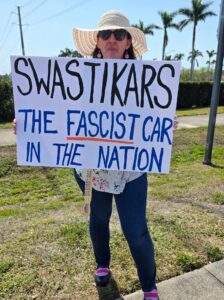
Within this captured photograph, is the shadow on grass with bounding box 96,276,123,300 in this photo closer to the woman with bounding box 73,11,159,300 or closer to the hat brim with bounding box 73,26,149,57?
the woman with bounding box 73,11,159,300

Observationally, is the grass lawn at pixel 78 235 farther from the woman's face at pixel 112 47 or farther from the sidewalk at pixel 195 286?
the woman's face at pixel 112 47

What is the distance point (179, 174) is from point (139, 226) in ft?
11.2

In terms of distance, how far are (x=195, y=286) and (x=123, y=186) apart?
976 millimetres

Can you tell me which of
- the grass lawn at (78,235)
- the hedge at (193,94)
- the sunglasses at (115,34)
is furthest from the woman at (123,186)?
the hedge at (193,94)

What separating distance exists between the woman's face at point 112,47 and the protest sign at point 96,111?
7cm

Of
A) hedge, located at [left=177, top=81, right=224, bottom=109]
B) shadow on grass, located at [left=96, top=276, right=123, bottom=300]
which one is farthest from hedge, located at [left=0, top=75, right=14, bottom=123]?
shadow on grass, located at [left=96, top=276, right=123, bottom=300]

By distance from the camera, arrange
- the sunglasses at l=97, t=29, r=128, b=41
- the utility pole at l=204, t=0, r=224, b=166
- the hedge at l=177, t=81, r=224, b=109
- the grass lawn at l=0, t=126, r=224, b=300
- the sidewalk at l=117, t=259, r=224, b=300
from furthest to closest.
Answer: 1. the hedge at l=177, t=81, r=224, b=109
2. the utility pole at l=204, t=0, r=224, b=166
3. the grass lawn at l=0, t=126, r=224, b=300
4. the sidewalk at l=117, t=259, r=224, b=300
5. the sunglasses at l=97, t=29, r=128, b=41

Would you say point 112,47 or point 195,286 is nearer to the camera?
point 112,47

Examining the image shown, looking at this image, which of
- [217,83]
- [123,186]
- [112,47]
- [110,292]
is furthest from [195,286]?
[217,83]

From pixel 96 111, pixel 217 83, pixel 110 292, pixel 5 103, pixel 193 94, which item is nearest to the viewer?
pixel 96 111

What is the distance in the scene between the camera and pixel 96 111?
7.25 feet

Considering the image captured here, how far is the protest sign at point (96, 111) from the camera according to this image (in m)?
2.14

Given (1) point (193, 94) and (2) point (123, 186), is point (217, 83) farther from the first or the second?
(1) point (193, 94)

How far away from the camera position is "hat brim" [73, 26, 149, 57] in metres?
2.22
